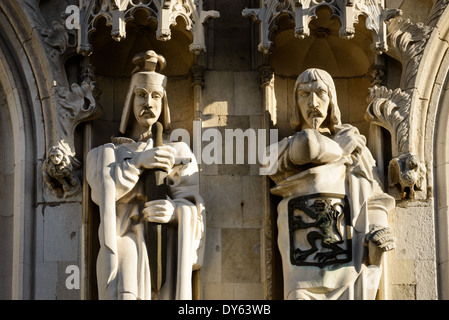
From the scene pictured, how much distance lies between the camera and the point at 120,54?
18.4 m

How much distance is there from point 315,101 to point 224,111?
2.95ft

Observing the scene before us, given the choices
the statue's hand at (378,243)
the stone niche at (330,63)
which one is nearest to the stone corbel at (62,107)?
the stone niche at (330,63)

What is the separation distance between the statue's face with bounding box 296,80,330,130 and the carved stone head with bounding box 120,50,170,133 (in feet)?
3.92

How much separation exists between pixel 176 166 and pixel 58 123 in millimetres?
1142

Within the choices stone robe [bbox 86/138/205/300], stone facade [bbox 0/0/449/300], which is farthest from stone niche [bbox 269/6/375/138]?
stone robe [bbox 86/138/205/300]

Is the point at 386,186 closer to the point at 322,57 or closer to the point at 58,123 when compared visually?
the point at 322,57

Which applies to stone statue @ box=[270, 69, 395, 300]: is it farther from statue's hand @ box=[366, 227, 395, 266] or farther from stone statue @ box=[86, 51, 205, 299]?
stone statue @ box=[86, 51, 205, 299]

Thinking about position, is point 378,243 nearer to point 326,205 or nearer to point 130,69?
point 326,205

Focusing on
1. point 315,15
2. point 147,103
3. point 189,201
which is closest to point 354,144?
point 315,15

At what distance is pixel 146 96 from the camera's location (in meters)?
17.6
